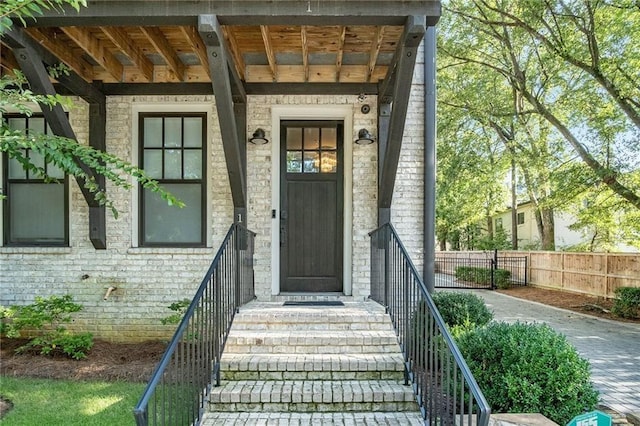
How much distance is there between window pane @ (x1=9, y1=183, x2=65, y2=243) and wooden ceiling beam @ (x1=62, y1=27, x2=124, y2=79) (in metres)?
1.63

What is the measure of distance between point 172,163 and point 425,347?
376cm

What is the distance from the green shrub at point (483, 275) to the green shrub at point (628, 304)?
558cm

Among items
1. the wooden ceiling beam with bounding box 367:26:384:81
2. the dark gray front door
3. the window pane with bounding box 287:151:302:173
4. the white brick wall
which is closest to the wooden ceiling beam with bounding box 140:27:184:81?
the white brick wall

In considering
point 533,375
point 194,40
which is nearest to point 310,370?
point 533,375

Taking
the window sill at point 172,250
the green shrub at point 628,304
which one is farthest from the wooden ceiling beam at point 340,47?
the green shrub at point 628,304

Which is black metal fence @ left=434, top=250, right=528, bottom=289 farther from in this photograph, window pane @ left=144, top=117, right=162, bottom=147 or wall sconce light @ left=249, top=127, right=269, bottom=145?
window pane @ left=144, top=117, right=162, bottom=147

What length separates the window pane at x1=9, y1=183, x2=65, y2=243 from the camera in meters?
5.21

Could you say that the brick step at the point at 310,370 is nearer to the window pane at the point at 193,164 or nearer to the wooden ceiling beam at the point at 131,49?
the window pane at the point at 193,164

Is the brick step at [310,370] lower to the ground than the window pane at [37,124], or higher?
lower

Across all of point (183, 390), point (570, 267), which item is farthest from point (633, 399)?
point (570, 267)

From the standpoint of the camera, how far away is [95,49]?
4180 mm

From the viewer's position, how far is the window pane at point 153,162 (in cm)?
524

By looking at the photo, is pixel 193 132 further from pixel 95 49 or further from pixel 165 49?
pixel 95 49

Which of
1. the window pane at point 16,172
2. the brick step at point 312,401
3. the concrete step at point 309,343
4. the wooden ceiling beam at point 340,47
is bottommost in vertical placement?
the brick step at point 312,401
